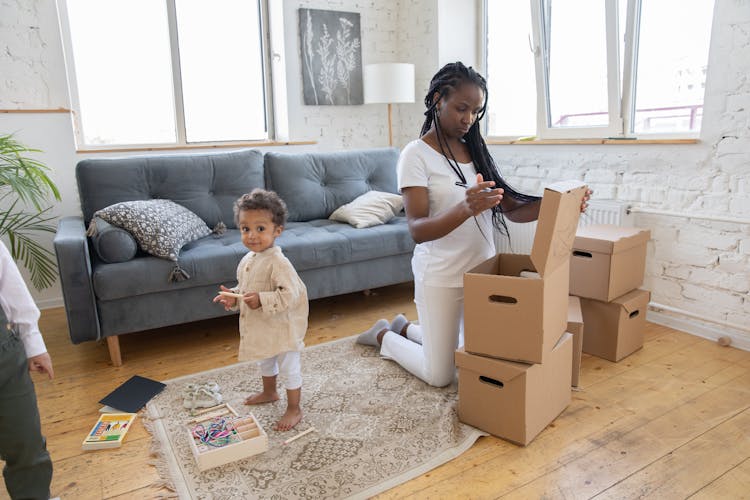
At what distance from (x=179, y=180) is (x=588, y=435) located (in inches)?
98.2

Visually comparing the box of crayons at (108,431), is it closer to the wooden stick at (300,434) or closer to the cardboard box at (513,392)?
the wooden stick at (300,434)

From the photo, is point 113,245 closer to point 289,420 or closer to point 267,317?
point 267,317

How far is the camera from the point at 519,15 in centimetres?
372

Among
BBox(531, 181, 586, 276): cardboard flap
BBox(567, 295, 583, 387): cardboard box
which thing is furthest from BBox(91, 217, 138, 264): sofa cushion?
BBox(567, 295, 583, 387): cardboard box

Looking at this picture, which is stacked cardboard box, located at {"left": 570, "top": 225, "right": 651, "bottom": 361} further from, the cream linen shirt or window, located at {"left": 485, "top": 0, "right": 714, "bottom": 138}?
the cream linen shirt

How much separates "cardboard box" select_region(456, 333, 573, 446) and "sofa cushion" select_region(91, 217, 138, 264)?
161cm

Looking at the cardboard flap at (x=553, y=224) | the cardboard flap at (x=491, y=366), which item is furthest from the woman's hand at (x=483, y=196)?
the cardboard flap at (x=491, y=366)

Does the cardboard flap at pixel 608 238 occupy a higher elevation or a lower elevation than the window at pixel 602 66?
lower

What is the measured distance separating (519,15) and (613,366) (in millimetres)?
2612

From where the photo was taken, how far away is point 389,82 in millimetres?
3953

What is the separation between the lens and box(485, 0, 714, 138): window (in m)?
2.68

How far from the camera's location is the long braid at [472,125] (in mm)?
1886

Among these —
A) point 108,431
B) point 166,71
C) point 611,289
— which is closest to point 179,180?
point 166,71

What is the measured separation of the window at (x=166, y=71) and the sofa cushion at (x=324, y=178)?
102 cm
